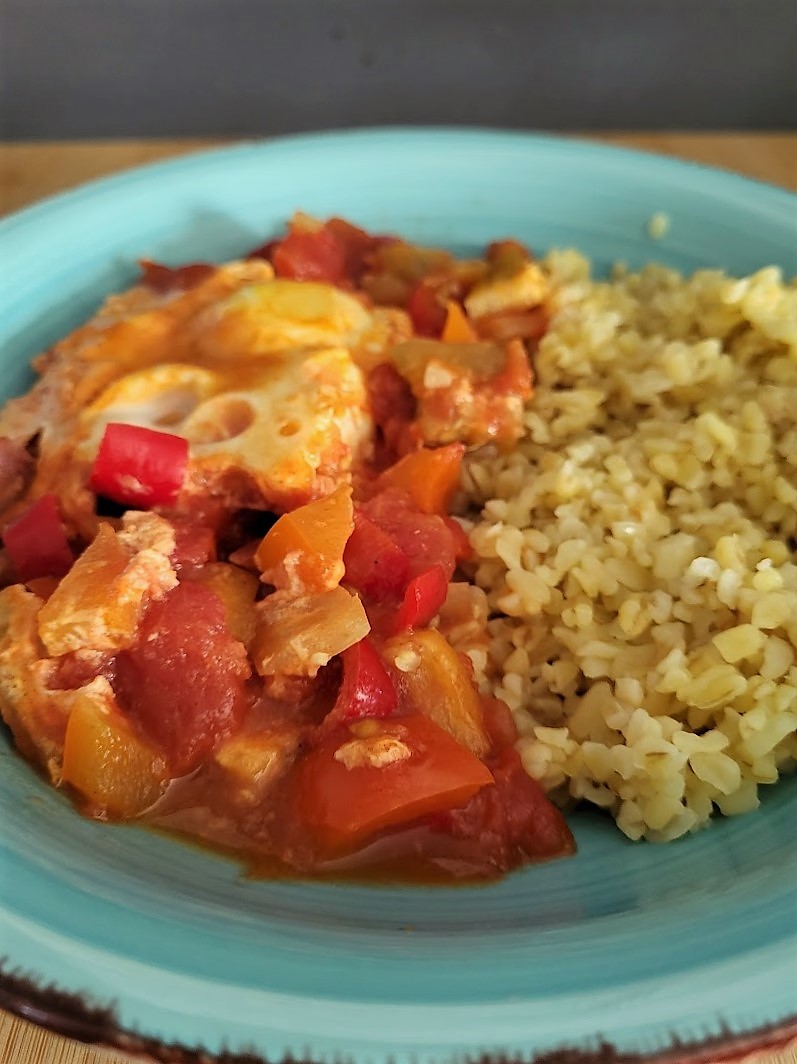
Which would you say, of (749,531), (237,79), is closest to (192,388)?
(749,531)

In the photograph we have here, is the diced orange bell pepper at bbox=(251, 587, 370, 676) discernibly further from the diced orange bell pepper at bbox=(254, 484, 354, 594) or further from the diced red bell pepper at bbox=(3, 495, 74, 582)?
the diced red bell pepper at bbox=(3, 495, 74, 582)

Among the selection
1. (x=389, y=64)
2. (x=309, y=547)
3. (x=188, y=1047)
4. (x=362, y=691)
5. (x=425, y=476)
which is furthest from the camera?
(x=389, y=64)

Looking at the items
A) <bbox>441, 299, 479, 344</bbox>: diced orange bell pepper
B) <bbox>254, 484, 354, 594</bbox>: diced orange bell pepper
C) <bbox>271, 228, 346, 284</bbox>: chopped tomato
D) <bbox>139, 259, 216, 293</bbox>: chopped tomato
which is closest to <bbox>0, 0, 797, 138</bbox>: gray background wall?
<bbox>271, 228, 346, 284</bbox>: chopped tomato

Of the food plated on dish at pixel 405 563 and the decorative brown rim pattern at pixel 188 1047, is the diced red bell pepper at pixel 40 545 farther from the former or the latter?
the decorative brown rim pattern at pixel 188 1047

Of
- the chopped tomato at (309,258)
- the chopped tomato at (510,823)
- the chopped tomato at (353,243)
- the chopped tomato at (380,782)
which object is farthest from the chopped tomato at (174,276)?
the chopped tomato at (510,823)

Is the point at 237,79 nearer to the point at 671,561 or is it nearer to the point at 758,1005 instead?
the point at 671,561

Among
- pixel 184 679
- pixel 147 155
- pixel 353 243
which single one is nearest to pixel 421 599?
pixel 184 679

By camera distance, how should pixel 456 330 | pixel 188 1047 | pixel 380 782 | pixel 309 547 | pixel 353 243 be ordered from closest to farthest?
pixel 188 1047, pixel 380 782, pixel 309 547, pixel 456 330, pixel 353 243

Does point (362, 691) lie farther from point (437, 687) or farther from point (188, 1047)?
point (188, 1047)
